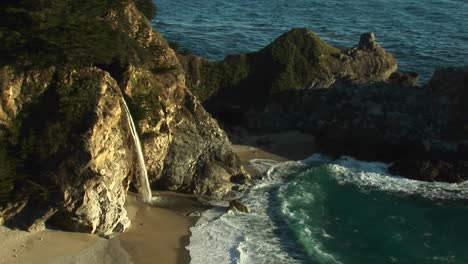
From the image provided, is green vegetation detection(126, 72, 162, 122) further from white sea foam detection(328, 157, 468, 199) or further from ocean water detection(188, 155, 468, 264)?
white sea foam detection(328, 157, 468, 199)

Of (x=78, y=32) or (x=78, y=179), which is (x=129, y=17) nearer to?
(x=78, y=32)

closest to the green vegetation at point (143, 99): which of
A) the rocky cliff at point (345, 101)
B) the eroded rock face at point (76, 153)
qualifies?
the eroded rock face at point (76, 153)

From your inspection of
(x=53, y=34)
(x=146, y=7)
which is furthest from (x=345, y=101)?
(x=53, y=34)

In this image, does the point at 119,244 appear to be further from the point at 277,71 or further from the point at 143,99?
the point at 277,71

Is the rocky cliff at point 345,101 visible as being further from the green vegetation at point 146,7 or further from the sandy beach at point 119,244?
the sandy beach at point 119,244

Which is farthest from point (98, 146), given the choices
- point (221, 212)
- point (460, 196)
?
point (460, 196)

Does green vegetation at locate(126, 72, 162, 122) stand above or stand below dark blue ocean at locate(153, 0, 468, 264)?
above

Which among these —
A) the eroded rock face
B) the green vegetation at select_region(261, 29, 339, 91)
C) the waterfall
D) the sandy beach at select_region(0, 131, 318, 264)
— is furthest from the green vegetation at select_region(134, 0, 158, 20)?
the sandy beach at select_region(0, 131, 318, 264)
